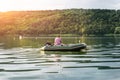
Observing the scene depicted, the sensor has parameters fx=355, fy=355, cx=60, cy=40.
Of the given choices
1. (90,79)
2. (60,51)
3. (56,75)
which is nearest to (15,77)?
(56,75)

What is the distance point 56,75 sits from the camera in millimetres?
22188

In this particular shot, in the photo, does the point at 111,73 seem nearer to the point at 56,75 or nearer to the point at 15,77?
the point at 56,75

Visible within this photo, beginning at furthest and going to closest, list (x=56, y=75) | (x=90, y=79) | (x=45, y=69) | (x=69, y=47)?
(x=69, y=47)
(x=45, y=69)
(x=56, y=75)
(x=90, y=79)

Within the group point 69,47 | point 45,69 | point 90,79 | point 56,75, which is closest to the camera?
point 90,79

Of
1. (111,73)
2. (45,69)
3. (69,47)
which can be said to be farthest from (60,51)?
(111,73)

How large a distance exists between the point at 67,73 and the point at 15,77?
3.50 m

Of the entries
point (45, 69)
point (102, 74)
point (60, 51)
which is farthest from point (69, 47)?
point (102, 74)

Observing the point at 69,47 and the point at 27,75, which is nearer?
the point at 27,75

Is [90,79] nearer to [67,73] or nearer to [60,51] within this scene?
[67,73]

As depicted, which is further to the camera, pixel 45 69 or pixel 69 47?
pixel 69 47

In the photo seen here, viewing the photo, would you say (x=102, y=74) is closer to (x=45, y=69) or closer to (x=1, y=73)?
(x=45, y=69)

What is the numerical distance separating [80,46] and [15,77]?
23725 mm

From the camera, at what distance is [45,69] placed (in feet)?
82.9

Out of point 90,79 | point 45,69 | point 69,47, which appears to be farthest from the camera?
point 69,47
